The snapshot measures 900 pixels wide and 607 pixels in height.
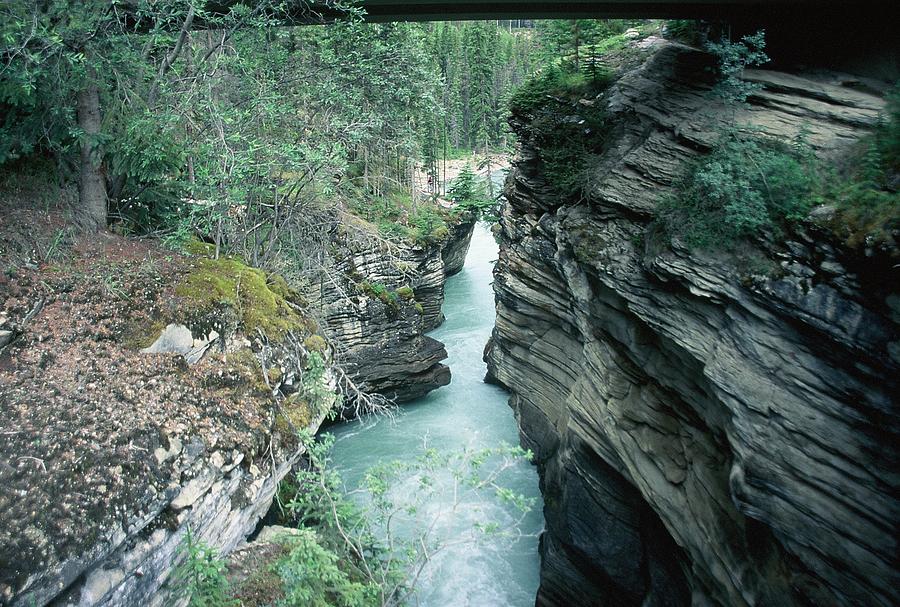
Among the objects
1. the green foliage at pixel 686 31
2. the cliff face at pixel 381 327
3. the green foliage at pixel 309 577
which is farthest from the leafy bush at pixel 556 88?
the green foliage at pixel 309 577

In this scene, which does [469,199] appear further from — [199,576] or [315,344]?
[199,576]

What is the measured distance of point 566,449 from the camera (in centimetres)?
1211

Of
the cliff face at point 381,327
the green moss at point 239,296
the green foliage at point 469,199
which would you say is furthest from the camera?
the green foliage at point 469,199

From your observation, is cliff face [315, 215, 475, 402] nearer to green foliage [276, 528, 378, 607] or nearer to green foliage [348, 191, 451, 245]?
green foliage [348, 191, 451, 245]

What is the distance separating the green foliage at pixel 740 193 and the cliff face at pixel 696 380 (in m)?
0.34

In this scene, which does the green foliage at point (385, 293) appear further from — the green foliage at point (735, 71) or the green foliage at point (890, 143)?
the green foliage at point (890, 143)

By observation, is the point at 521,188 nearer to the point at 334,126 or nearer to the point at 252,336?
the point at 334,126

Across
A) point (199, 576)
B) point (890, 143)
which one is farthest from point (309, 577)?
point (890, 143)

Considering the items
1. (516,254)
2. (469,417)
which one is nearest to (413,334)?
(469,417)

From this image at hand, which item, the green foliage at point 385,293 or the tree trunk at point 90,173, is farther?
the green foliage at point 385,293

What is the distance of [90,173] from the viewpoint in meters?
8.78

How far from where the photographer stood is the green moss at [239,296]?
311 inches

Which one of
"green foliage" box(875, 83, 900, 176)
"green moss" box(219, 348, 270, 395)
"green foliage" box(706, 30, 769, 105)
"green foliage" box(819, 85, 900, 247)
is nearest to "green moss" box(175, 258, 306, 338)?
"green moss" box(219, 348, 270, 395)

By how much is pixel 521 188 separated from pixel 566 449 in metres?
6.44
